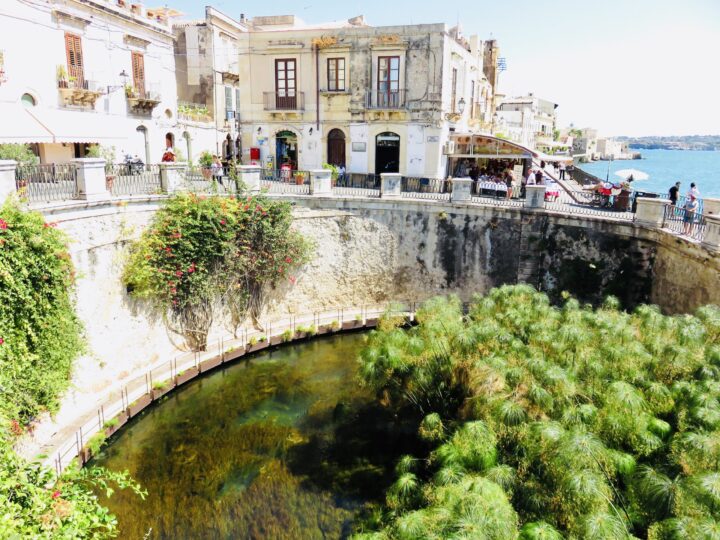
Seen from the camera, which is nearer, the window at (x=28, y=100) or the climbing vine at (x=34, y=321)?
the climbing vine at (x=34, y=321)

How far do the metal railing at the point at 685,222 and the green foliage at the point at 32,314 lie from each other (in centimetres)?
1494

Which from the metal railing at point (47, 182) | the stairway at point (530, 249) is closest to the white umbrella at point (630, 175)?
the stairway at point (530, 249)

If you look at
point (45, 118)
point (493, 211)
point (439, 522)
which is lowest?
point (439, 522)

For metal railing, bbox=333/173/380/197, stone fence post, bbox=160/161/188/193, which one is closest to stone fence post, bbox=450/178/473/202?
metal railing, bbox=333/173/380/197

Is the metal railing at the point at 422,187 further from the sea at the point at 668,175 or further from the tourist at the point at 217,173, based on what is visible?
the sea at the point at 668,175

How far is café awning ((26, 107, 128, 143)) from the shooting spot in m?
14.9

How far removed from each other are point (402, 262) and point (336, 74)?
8.65 m

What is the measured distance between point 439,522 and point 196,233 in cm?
1121

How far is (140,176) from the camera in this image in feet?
48.5

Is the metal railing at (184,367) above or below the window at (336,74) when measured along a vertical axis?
below

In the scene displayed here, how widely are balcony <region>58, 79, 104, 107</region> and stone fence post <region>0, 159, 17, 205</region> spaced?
9765mm

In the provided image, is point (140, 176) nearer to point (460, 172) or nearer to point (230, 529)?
point (230, 529)

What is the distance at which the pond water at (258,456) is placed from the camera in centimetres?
998

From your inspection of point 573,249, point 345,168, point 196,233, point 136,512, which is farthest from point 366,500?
point 345,168
